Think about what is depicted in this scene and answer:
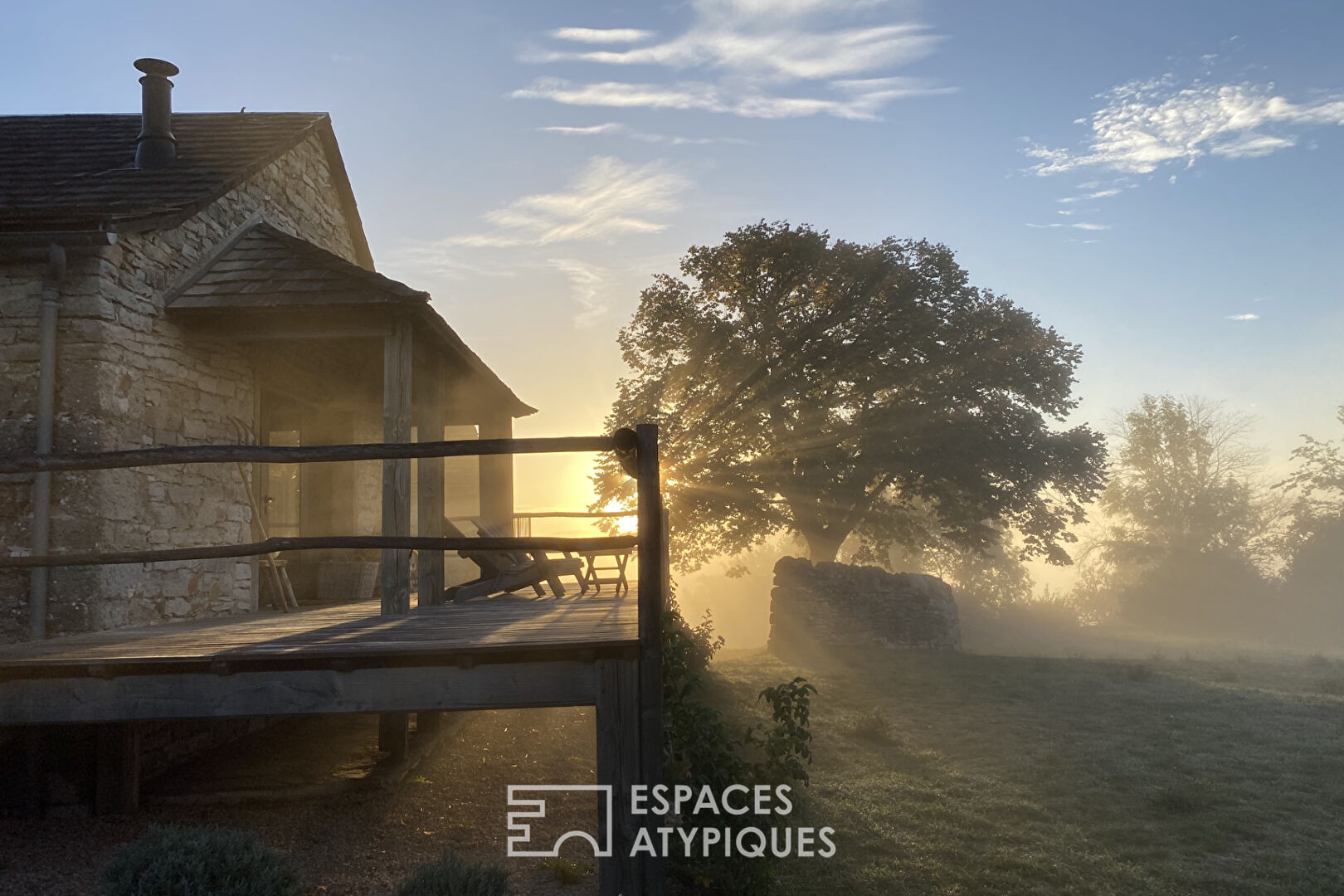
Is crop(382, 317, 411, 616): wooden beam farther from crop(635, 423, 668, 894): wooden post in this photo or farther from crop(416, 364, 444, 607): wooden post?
crop(635, 423, 668, 894): wooden post

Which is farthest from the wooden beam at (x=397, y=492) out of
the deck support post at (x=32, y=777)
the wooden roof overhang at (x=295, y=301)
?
the deck support post at (x=32, y=777)

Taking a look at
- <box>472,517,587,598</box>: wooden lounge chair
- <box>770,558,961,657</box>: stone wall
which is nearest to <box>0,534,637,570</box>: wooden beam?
<box>472,517,587,598</box>: wooden lounge chair

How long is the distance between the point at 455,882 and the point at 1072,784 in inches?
333

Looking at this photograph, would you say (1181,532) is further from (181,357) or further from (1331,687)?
(181,357)

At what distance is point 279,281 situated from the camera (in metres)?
8.02

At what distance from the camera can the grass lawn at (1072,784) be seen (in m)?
7.79

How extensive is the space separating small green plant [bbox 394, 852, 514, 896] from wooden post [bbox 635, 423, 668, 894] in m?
0.80

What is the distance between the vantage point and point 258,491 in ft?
A: 32.1

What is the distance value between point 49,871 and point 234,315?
4555 millimetres

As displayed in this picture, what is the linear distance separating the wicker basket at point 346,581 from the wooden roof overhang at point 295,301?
3.11 m

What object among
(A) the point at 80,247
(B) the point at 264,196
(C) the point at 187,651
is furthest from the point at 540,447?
(B) the point at 264,196

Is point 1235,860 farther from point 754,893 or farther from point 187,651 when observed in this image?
point 187,651

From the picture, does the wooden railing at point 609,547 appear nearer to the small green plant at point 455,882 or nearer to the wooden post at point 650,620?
the wooden post at point 650,620

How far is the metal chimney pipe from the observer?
31.2 feet
